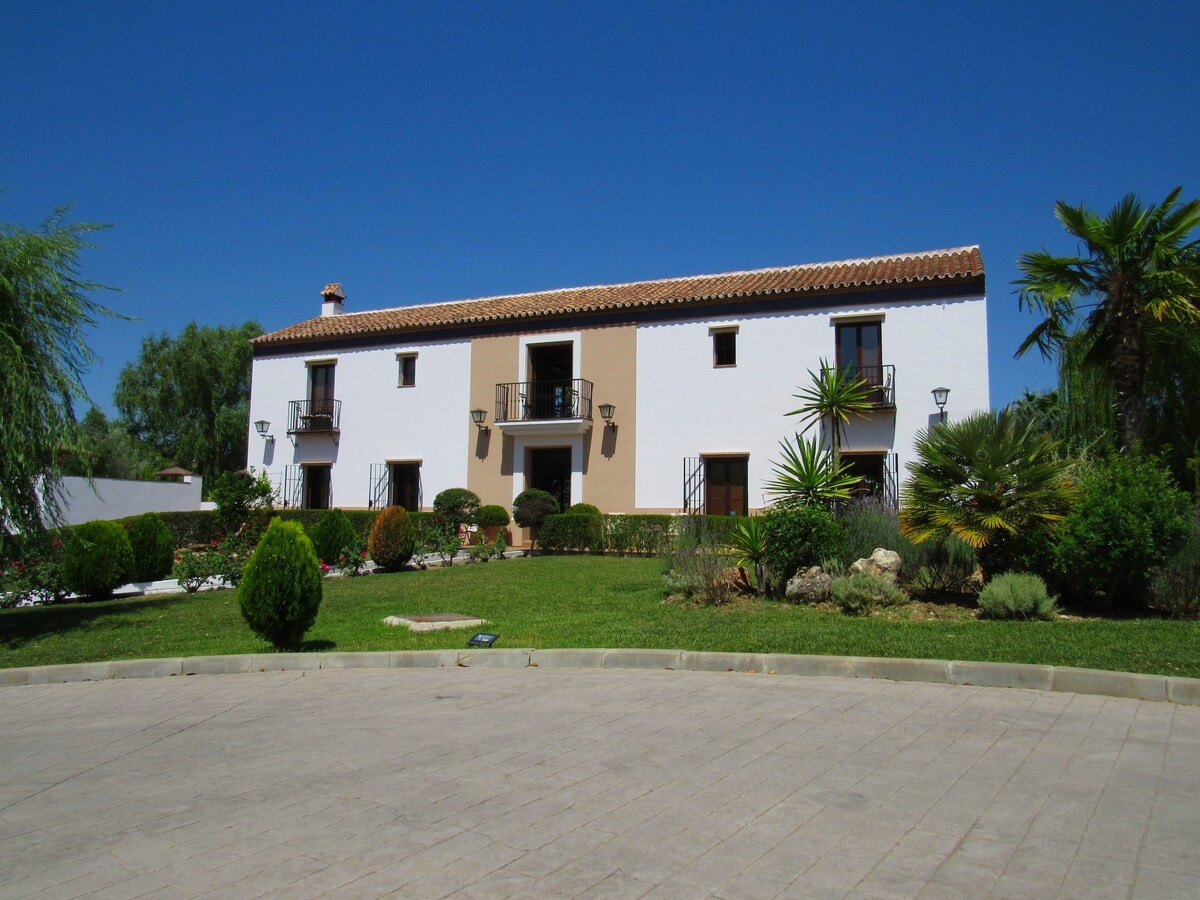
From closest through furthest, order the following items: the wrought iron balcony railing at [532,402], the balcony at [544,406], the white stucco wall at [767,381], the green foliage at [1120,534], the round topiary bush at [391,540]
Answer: the green foliage at [1120,534], the round topiary bush at [391,540], the white stucco wall at [767,381], the balcony at [544,406], the wrought iron balcony railing at [532,402]

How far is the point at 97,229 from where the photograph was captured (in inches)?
453

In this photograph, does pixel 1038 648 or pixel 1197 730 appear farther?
pixel 1038 648

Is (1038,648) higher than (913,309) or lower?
lower

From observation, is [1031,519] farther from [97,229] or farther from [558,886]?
[97,229]

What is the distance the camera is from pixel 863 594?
1015 centimetres

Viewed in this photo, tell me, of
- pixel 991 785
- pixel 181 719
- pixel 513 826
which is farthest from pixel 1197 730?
pixel 181 719

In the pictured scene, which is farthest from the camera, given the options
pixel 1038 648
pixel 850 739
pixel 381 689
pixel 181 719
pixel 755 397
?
pixel 755 397

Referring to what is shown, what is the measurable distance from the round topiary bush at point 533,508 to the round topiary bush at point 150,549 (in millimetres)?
8292

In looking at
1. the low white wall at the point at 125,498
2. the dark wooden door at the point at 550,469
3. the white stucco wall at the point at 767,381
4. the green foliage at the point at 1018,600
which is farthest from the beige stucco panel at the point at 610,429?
the low white wall at the point at 125,498

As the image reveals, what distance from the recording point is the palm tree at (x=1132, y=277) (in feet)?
44.1

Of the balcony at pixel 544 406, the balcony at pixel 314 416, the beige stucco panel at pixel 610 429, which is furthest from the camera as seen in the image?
the balcony at pixel 314 416

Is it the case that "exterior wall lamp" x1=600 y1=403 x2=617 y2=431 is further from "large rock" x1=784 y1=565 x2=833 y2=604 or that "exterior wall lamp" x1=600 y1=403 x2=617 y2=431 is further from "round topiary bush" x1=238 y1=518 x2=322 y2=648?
"round topiary bush" x1=238 y1=518 x2=322 y2=648

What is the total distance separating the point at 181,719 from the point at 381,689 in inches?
59.9

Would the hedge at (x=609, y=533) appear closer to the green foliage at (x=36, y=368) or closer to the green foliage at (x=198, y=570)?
the green foliage at (x=198, y=570)
